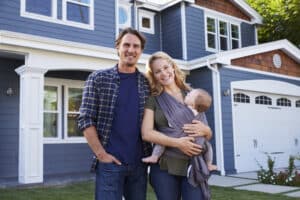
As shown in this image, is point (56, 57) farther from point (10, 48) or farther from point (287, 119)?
point (287, 119)

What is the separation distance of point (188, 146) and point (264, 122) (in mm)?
9251

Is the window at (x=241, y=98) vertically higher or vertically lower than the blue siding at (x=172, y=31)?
lower

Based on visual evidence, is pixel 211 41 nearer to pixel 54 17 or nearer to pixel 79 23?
pixel 79 23

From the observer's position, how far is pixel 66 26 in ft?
32.3

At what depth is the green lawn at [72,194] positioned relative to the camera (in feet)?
20.1

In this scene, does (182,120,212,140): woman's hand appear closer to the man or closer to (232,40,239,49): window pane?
the man

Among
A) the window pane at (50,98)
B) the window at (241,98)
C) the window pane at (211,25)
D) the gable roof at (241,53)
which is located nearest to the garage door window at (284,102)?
the gable roof at (241,53)

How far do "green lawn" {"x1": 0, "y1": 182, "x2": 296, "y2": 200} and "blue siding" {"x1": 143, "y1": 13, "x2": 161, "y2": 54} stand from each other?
6.34m

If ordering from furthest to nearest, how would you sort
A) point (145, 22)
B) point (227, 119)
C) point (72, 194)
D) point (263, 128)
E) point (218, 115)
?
point (145, 22) < point (263, 128) < point (227, 119) < point (218, 115) < point (72, 194)

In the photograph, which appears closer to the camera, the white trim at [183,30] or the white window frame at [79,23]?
the white window frame at [79,23]

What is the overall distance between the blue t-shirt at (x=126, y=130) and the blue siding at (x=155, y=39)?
9954 mm

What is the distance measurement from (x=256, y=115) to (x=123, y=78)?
900 cm

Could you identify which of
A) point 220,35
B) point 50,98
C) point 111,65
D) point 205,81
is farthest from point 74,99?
point 220,35

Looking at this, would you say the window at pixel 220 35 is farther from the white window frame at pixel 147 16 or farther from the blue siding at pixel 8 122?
the blue siding at pixel 8 122
